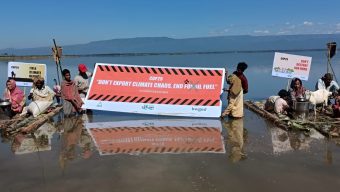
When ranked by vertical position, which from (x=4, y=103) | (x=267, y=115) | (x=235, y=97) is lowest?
(x=267, y=115)

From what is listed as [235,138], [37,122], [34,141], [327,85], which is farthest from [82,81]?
[327,85]

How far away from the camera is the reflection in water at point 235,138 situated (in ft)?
26.1

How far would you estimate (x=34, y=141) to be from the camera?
9.35m

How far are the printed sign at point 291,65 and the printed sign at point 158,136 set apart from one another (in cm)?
377

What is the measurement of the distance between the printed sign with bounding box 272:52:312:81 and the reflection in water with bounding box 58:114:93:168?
6391 mm

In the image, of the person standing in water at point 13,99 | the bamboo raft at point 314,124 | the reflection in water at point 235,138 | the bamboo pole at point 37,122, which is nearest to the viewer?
the reflection in water at point 235,138

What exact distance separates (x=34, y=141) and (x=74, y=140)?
890 mm

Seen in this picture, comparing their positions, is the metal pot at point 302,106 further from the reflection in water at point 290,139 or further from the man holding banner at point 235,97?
the man holding banner at point 235,97

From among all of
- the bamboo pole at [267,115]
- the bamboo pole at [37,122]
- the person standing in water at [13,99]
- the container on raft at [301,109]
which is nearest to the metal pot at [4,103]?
the person standing in water at [13,99]

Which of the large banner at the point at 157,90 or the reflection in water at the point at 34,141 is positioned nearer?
the reflection in water at the point at 34,141

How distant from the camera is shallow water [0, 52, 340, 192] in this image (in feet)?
20.8

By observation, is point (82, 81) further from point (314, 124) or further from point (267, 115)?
point (314, 124)

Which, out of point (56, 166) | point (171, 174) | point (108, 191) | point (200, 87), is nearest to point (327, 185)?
point (171, 174)

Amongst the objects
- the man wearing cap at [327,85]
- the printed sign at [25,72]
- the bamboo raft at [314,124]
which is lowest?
the bamboo raft at [314,124]
